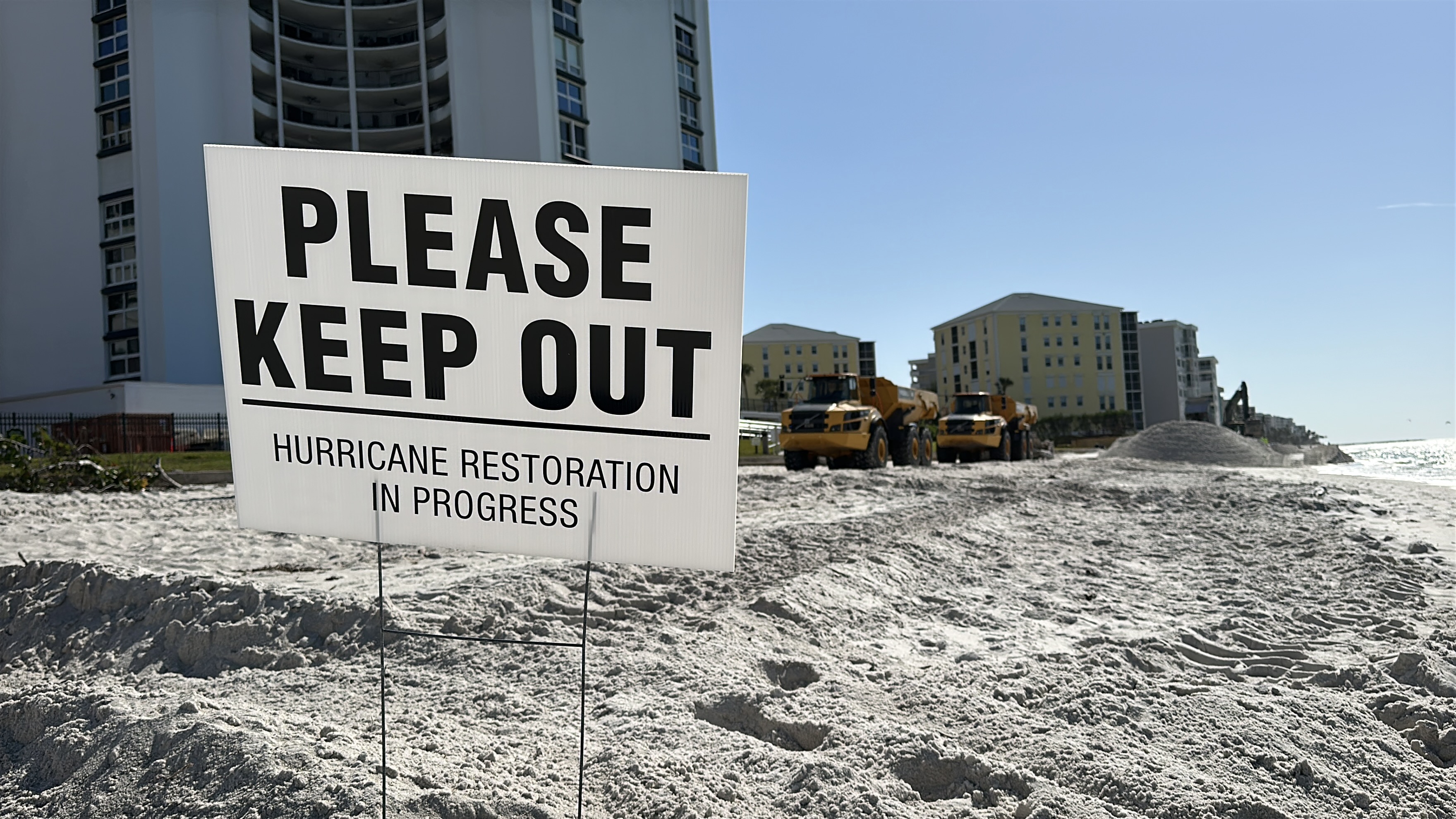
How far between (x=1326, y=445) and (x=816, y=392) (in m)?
41.3

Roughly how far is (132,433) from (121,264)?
1510cm

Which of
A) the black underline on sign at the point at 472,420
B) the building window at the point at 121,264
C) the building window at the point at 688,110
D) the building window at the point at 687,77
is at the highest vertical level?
the building window at the point at 687,77

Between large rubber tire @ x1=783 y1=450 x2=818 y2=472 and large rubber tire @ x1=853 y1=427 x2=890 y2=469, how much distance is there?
3.19 ft

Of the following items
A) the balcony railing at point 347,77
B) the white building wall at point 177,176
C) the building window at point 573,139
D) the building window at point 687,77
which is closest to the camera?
the white building wall at point 177,176

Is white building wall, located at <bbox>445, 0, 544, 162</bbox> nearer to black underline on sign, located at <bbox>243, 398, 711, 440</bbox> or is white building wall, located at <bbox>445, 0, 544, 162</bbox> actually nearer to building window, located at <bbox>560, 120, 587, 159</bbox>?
building window, located at <bbox>560, 120, 587, 159</bbox>

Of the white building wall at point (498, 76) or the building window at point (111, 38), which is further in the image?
the white building wall at point (498, 76)

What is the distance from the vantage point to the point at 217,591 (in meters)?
5.43

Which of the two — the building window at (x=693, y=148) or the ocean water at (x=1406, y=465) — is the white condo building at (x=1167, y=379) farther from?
the building window at (x=693, y=148)

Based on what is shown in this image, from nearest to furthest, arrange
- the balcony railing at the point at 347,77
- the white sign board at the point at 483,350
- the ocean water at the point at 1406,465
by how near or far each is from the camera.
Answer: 1. the white sign board at the point at 483,350
2. the ocean water at the point at 1406,465
3. the balcony railing at the point at 347,77

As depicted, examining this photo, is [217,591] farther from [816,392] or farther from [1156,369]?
[1156,369]

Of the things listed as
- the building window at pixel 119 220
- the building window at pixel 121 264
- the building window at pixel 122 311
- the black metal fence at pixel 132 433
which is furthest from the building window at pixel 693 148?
the black metal fence at pixel 132 433

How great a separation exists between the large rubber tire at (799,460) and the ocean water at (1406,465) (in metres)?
13.0

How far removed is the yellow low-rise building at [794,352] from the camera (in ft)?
339

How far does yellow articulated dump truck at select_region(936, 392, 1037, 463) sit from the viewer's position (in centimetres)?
2978
